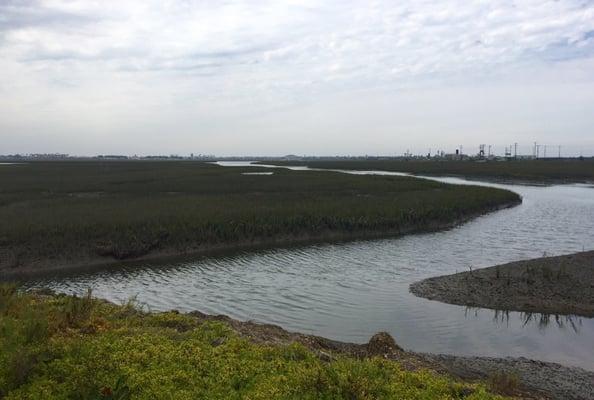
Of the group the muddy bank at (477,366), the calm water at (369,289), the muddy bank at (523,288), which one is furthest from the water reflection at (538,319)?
the muddy bank at (477,366)

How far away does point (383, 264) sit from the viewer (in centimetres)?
2005

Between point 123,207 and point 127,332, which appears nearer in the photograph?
point 127,332

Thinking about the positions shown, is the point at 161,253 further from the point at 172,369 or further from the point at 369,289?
the point at 172,369

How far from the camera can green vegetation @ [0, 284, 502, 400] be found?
6062mm

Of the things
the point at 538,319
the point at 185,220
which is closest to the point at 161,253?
the point at 185,220

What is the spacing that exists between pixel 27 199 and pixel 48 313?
3003cm

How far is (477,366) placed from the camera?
370 inches

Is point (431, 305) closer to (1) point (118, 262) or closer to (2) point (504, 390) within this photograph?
(2) point (504, 390)

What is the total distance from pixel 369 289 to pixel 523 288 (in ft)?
15.7

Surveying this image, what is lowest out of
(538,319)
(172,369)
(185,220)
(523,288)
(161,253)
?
(161,253)

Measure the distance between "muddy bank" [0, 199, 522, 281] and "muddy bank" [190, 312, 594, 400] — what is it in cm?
1173

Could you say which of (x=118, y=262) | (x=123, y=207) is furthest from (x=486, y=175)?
(x=118, y=262)

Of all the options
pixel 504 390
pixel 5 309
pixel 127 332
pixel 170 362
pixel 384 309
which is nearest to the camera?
pixel 170 362

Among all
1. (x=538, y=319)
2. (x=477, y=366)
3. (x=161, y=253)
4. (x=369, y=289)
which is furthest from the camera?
(x=161, y=253)
